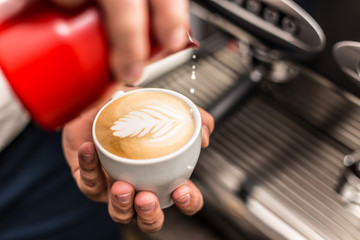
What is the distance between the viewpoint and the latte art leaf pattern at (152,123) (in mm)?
411

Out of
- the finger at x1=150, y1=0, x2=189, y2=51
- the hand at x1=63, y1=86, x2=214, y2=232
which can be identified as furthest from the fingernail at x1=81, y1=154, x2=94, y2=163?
the finger at x1=150, y1=0, x2=189, y2=51

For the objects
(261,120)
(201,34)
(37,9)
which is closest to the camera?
(37,9)

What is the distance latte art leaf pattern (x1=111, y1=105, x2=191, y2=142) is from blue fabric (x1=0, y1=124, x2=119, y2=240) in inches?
13.5

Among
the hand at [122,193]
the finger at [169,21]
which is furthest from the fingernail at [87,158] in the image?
the finger at [169,21]

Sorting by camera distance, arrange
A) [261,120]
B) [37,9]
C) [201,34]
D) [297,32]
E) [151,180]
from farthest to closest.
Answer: [201,34]
[261,120]
[297,32]
[151,180]
[37,9]

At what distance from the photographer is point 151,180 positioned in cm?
39

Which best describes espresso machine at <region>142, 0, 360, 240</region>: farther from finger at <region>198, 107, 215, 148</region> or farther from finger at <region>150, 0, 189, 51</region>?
finger at <region>150, 0, 189, 51</region>

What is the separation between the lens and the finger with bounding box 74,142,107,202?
0.44m

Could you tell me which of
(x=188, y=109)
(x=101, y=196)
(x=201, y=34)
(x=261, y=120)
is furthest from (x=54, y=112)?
(x=201, y=34)

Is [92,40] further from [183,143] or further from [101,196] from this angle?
[101,196]

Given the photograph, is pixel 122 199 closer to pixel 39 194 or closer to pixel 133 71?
pixel 133 71

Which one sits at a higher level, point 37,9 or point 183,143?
point 37,9

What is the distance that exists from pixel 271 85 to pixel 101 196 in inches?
15.7

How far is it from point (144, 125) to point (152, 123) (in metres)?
0.01
